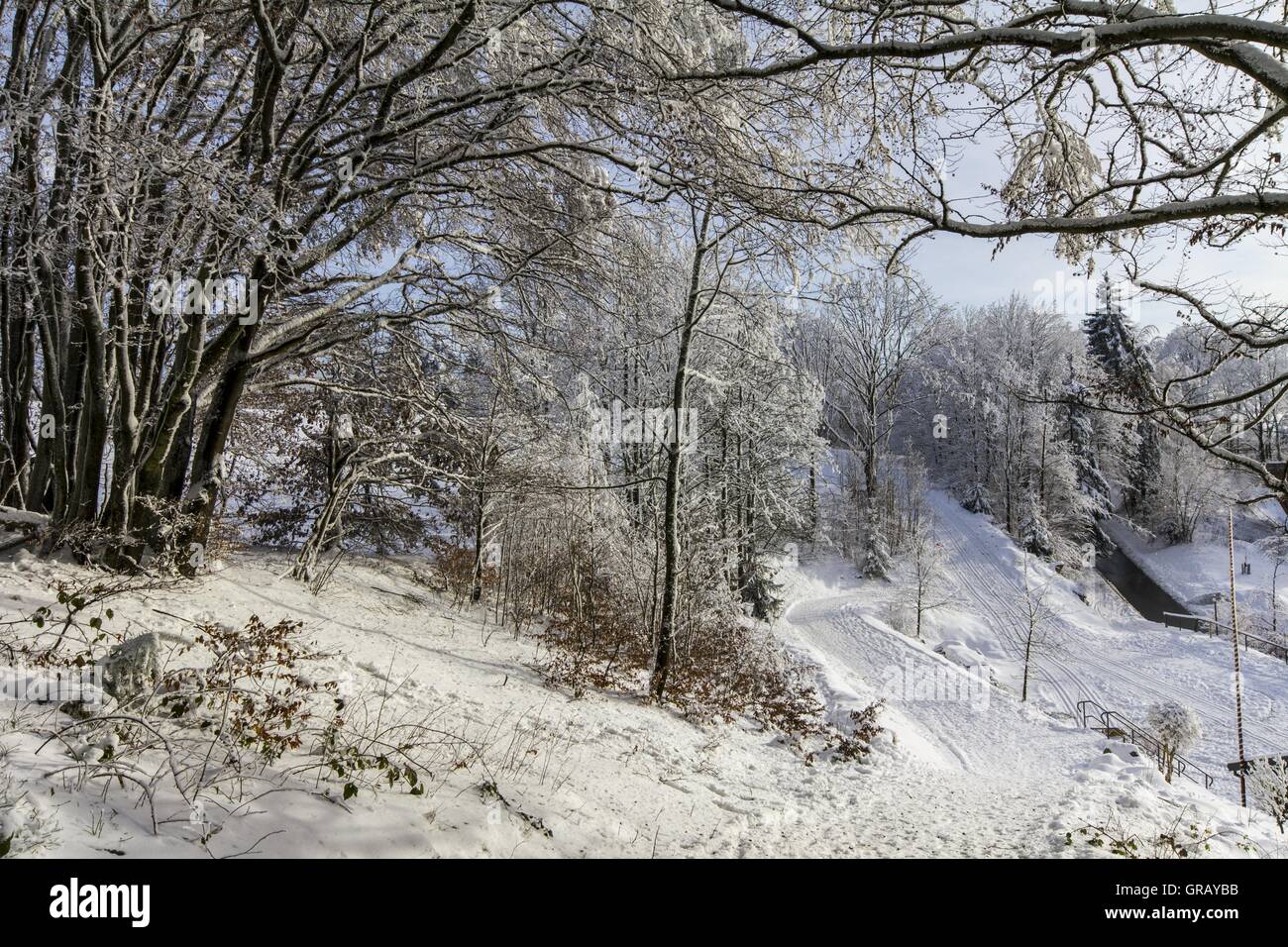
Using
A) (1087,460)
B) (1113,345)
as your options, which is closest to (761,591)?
(1087,460)

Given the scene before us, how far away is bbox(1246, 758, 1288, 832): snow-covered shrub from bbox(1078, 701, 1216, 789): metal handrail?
1.13m

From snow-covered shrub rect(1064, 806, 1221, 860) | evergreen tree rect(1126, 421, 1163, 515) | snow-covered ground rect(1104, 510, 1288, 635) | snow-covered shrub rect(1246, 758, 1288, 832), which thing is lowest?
snow-covered shrub rect(1246, 758, 1288, 832)

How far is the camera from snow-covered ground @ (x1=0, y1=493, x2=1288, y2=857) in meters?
2.67

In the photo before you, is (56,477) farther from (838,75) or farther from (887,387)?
(887,387)

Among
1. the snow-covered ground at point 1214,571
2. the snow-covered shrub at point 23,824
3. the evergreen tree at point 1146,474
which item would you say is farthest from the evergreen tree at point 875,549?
the snow-covered shrub at point 23,824

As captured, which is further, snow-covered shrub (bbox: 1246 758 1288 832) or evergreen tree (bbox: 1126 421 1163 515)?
evergreen tree (bbox: 1126 421 1163 515)

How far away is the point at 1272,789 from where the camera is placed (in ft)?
35.8

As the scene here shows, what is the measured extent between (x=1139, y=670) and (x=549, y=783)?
987 inches

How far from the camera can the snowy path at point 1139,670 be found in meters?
17.6


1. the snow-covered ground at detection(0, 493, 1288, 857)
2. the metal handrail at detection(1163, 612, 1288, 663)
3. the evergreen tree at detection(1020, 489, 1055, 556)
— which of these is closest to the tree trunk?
the snow-covered ground at detection(0, 493, 1288, 857)

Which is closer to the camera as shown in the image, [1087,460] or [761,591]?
[761,591]

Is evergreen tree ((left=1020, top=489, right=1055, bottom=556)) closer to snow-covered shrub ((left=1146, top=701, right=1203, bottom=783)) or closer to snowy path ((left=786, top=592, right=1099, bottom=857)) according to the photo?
snowy path ((left=786, top=592, right=1099, bottom=857))

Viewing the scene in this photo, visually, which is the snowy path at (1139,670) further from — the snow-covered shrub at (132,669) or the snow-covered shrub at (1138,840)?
the snow-covered shrub at (132,669)

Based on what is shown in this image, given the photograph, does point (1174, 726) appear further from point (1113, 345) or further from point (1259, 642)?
point (1113, 345)
